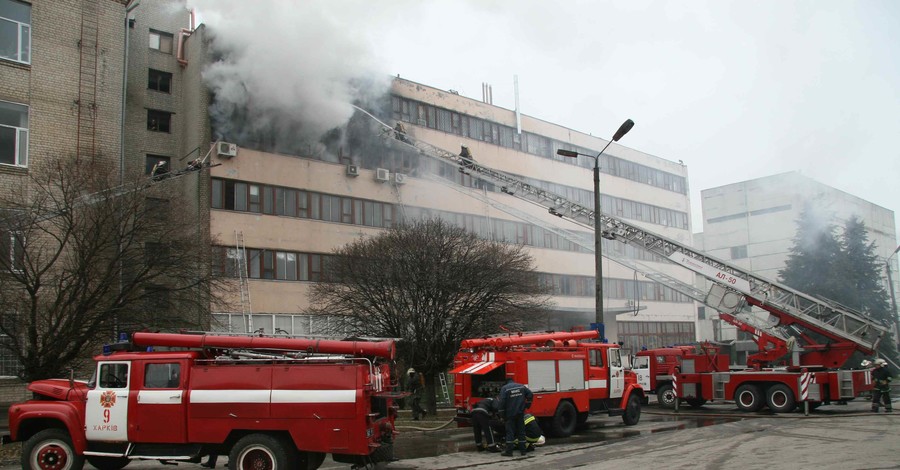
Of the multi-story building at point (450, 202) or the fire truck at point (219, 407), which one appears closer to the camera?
the fire truck at point (219, 407)

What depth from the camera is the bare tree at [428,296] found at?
21.1 metres

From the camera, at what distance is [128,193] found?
17.6 m

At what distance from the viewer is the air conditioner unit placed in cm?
A: 2923

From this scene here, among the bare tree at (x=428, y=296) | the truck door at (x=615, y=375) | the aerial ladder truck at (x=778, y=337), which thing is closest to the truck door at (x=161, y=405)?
the bare tree at (x=428, y=296)

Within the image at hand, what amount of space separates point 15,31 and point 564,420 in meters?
21.2

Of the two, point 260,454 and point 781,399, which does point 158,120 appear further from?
point 781,399

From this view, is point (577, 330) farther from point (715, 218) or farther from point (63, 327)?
point (715, 218)

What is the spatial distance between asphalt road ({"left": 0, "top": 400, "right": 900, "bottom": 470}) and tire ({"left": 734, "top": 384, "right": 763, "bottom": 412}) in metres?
1.60

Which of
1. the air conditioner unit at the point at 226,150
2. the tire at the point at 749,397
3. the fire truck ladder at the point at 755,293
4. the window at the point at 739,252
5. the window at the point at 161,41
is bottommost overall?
the tire at the point at 749,397

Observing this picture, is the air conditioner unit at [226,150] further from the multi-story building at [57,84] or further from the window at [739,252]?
the window at [739,252]

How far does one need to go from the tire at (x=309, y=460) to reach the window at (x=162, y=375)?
2.12 m

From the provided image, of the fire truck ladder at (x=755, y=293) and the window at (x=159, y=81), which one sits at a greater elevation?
the window at (x=159, y=81)

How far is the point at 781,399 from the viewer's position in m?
21.6

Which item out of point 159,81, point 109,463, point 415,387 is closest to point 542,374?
point 415,387
